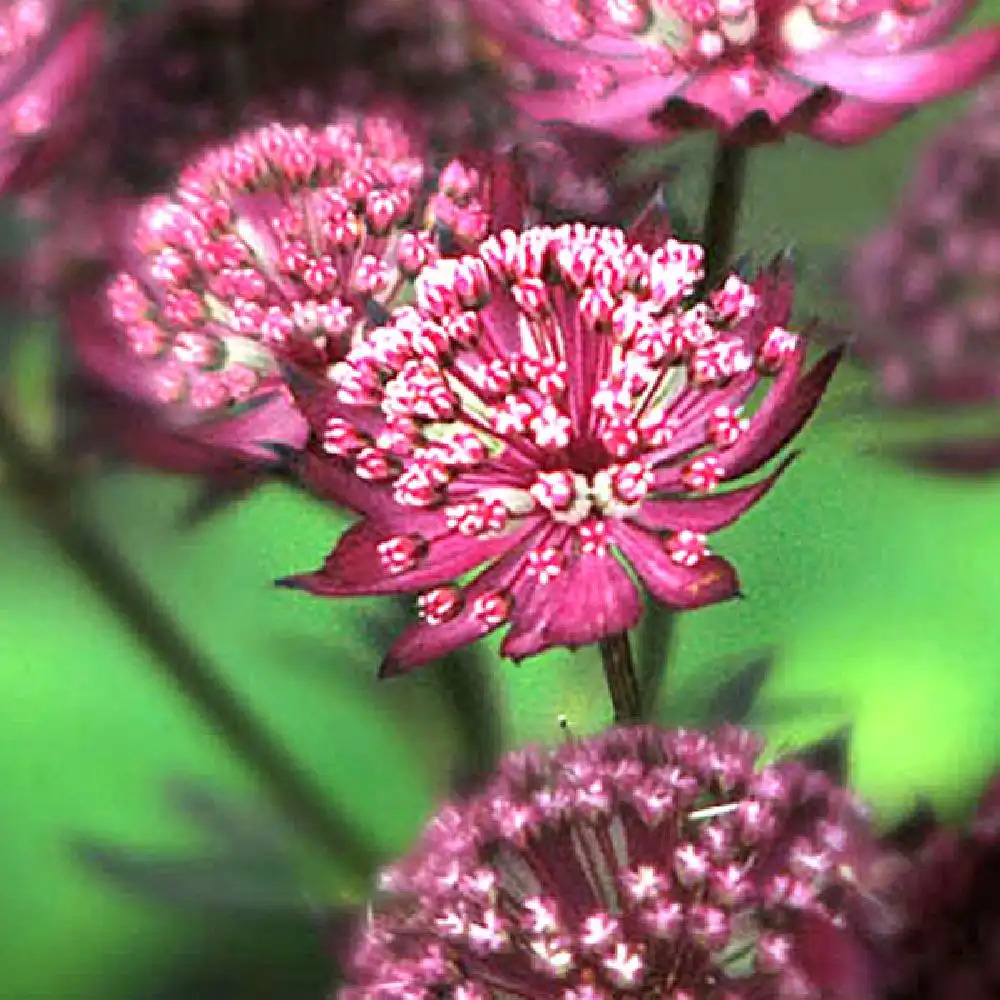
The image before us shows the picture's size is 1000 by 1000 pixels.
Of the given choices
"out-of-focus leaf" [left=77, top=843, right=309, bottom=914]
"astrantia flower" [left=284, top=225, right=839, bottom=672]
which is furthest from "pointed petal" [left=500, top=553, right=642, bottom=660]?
"out-of-focus leaf" [left=77, top=843, right=309, bottom=914]

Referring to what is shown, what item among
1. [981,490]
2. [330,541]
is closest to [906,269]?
[981,490]

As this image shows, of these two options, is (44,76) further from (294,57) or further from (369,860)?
(369,860)

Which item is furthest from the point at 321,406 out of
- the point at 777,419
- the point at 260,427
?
the point at 777,419

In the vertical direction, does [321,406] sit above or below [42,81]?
below

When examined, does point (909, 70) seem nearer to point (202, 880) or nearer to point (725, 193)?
point (725, 193)

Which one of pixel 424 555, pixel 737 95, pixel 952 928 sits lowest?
pixel 952 928

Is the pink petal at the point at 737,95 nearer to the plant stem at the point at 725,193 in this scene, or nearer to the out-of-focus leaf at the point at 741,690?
the plant stem at the point at 725,193

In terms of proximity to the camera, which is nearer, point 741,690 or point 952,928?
point 952,928
